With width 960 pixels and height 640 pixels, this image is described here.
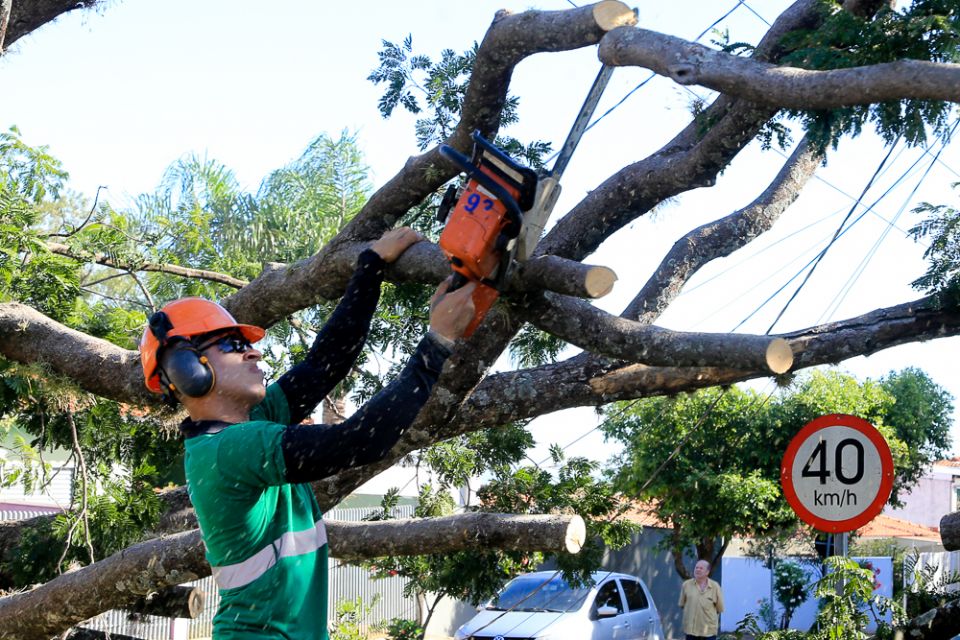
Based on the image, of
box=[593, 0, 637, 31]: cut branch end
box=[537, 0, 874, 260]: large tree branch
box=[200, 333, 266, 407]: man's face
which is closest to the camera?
box=[200, 333, 266, 407]: man's face

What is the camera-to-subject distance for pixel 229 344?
136 inches

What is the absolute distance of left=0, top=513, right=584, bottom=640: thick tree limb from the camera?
5559 millimetres

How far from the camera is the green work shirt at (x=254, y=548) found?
312cm

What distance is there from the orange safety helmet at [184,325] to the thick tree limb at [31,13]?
320 centimetres

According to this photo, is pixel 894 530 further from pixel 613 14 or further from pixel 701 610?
pixel 613 14

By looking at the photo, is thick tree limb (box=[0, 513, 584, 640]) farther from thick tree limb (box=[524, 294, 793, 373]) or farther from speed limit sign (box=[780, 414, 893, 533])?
speed limit sign (box=[780, 414, 893, 533])

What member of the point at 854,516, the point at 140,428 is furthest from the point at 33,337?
the point at 854,516

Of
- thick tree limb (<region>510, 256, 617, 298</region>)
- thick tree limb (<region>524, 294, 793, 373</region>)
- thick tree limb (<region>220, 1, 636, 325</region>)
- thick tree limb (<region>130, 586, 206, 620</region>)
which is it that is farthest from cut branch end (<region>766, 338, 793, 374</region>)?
thick tree limb (<region>130, 586, 206, 620</region>)

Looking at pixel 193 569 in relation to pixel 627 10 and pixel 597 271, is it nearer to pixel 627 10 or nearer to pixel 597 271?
pixel 597 271

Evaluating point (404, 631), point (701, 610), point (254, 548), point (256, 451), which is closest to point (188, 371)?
point (256, 451)

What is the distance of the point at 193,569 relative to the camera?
19.2 ft

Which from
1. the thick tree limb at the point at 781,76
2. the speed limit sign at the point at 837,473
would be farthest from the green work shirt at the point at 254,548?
the speed limit sign at the point at 837,473

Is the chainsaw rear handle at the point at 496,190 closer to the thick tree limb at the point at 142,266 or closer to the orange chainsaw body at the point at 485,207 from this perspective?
the orange chainsaw body at the point at 485,207

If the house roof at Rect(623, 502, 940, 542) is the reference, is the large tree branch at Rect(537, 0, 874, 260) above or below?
above
